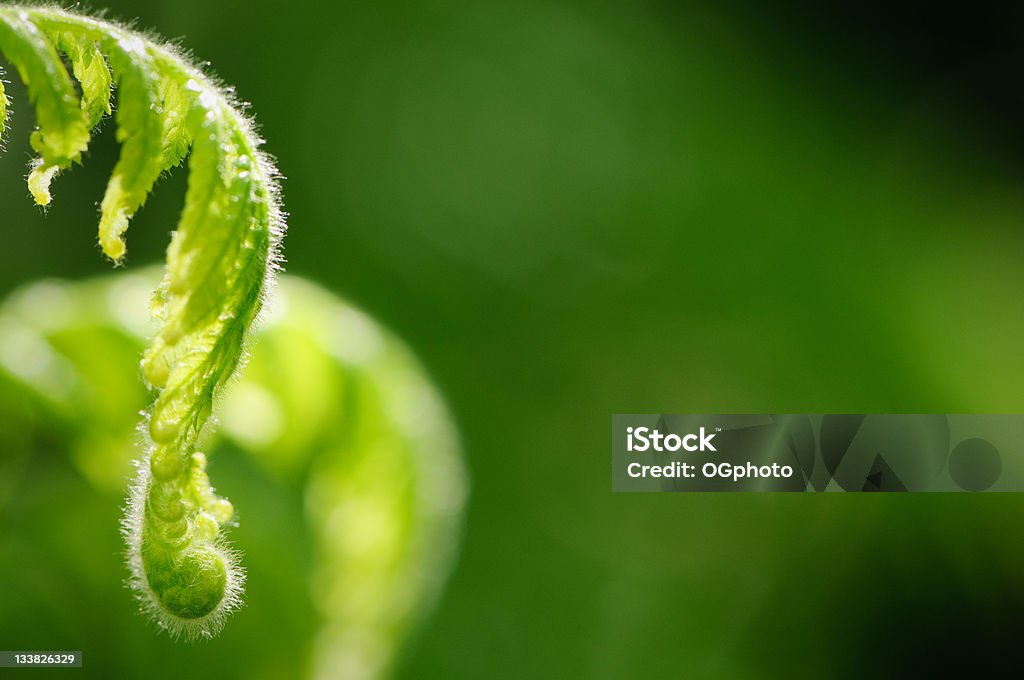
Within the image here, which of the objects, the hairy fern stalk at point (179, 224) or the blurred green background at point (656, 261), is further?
the blurred green background at point (656, 261)

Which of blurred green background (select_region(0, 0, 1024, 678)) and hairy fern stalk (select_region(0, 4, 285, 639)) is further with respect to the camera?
blurred green background (select_region(0, 0, 1024, 678))

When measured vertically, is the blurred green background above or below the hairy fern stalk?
above

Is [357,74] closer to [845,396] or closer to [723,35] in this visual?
[723,35]

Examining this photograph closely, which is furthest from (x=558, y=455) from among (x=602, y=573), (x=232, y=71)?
(x=232, y=71)

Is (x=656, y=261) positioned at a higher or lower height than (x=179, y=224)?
higher

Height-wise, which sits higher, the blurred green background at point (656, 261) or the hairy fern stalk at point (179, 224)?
the blurred green background at point (656, 261)

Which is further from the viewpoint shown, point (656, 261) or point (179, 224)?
point (656, 261)
